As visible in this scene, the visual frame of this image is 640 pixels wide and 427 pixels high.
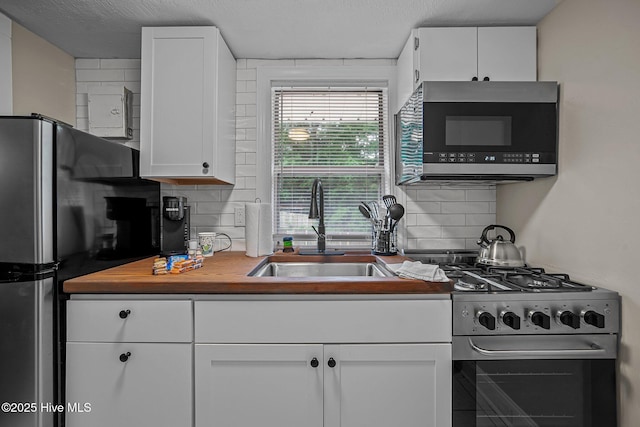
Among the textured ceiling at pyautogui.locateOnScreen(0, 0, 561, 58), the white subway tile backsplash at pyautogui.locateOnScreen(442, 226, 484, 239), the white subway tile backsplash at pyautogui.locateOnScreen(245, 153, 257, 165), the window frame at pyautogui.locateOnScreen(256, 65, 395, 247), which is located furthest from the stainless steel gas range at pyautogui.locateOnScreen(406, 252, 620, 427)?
the white subway tile backsplash at pyautogui.locateOnScreen(245, 153, 257, 165)

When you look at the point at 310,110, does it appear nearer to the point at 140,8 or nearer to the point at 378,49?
the point at 378,49

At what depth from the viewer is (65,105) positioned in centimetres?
221

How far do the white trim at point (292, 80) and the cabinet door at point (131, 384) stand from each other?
117cm

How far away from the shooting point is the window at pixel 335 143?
2.34 metres

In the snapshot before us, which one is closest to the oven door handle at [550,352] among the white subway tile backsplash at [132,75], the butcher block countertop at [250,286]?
the butcher block countertop at [250,286]

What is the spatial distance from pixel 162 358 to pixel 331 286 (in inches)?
30.2

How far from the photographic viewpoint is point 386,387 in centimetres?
142

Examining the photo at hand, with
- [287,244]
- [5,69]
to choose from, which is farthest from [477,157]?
[5,69]

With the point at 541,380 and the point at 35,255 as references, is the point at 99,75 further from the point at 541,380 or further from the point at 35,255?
the point at 541,380

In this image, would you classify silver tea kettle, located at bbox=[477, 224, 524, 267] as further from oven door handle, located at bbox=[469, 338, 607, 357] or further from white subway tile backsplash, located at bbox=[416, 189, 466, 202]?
oven door handle, located at bbox=[469, 338, 607, 357]

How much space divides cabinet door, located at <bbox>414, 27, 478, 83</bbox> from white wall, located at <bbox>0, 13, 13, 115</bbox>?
221 cm

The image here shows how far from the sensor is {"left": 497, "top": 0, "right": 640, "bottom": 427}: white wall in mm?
1283

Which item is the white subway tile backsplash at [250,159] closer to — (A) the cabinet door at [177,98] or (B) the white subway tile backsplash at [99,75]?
(A) the cabinet door at [177,98]

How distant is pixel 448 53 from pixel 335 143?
86cm
